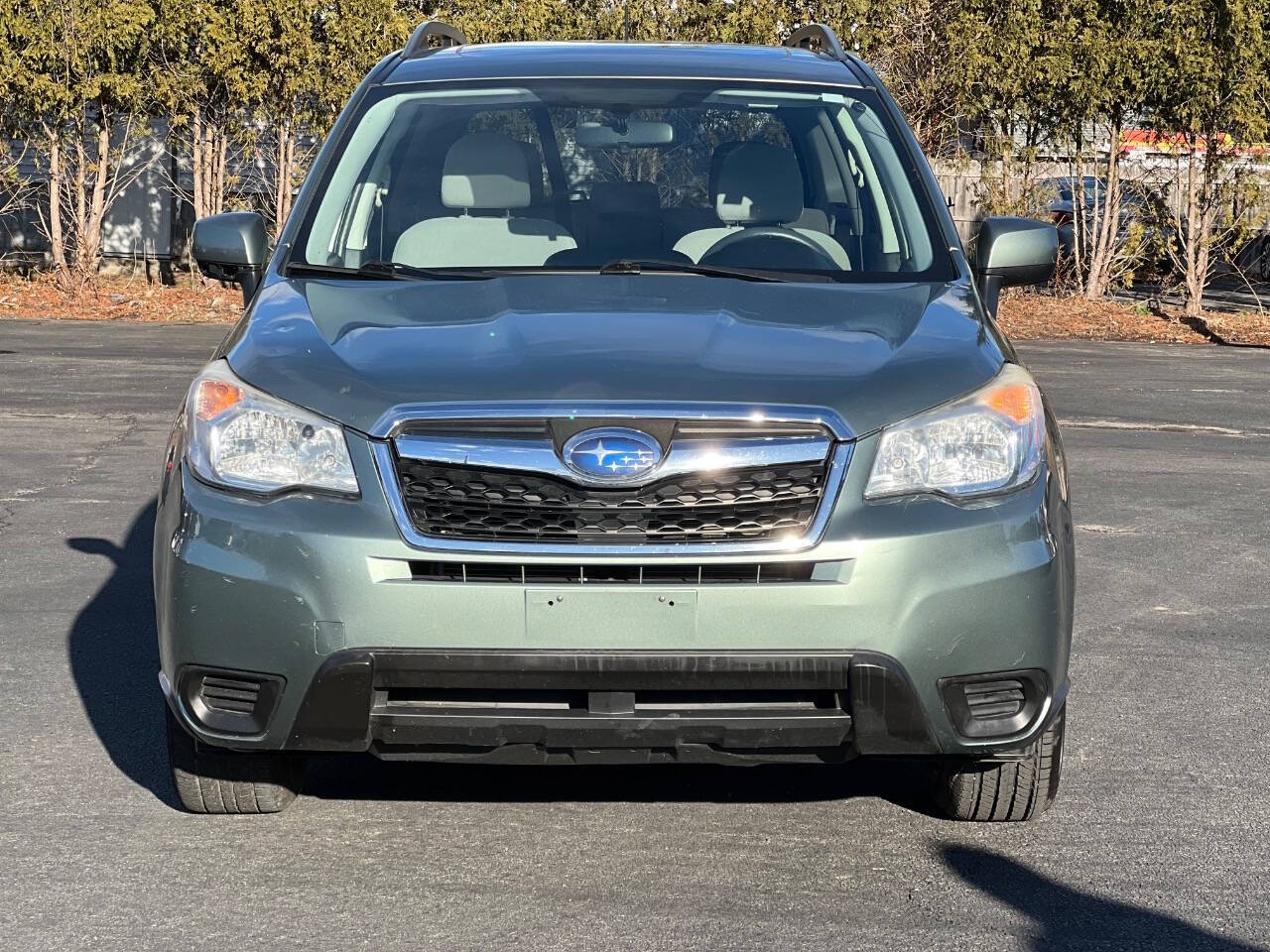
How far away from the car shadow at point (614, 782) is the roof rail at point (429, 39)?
7.69 ft

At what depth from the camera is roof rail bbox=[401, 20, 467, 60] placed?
616cm

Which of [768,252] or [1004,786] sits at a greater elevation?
[768,252]

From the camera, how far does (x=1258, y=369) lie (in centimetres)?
1711

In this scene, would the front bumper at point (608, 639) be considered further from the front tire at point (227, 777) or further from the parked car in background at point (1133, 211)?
the parked car in background at point (1133, 211)

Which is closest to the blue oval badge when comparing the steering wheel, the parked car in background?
the steering wheel

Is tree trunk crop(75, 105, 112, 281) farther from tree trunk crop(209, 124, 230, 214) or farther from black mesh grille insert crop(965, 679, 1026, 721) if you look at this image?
black mesh grille insert crop(965, 679, 1026, 721)

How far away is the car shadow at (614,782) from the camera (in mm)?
4789

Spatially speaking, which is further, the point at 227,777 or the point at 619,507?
the point at 227,777

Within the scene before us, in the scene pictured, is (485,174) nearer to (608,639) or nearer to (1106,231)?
(608,639)

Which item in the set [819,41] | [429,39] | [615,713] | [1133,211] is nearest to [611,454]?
[615,713]

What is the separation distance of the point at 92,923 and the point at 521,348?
149 centimetres

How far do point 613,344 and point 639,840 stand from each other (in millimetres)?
1162

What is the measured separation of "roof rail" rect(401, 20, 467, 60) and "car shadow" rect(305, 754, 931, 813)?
2343 millimetres

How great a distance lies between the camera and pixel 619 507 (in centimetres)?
387
